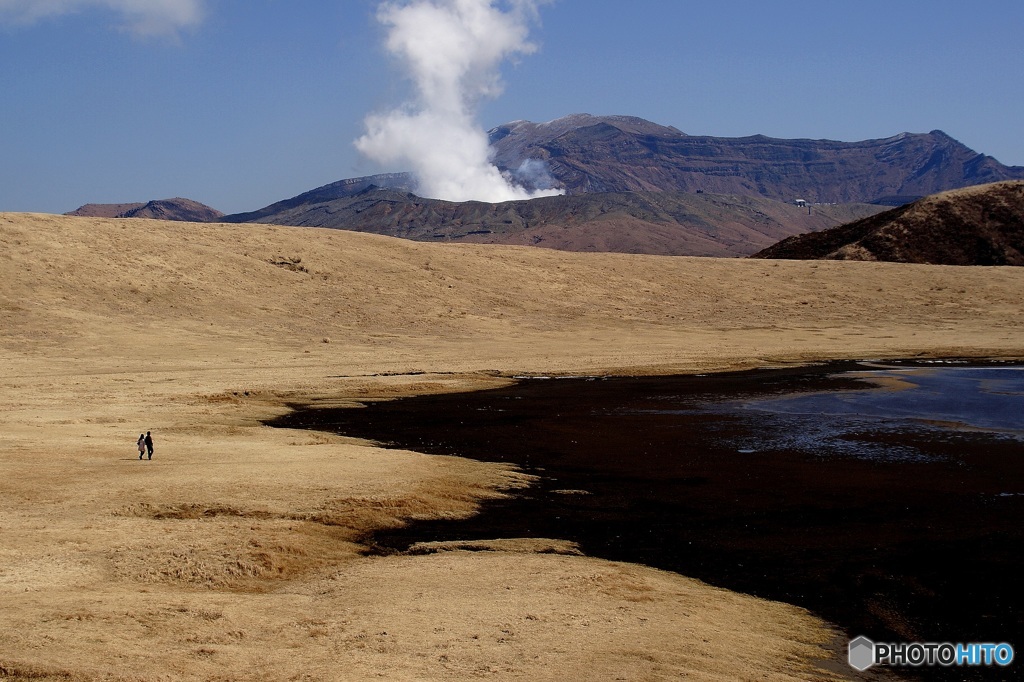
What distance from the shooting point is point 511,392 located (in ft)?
95.7

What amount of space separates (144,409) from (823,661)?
65.8 feet

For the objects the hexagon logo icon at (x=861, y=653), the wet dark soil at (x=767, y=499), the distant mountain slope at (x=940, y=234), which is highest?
the distant mountain slope at (x=940, y=234)

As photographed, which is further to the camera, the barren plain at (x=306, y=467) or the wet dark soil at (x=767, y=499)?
the wet dark soil at (x=767, y=499)

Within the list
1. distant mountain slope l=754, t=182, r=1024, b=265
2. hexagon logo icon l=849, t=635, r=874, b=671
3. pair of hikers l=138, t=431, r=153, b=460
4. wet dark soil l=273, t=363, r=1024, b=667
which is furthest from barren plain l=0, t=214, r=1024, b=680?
distant mountain slope l=754, t=182, r=1024, b=265

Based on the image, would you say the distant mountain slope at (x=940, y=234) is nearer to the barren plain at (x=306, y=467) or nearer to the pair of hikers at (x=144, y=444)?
the barren plain at (x=306, y=467)

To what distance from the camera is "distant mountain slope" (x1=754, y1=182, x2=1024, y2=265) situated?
82.6 metres

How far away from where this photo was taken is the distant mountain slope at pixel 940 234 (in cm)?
8262

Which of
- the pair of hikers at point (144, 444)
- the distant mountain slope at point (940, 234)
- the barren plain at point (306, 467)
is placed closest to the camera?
the barren plain at point (306, 467)

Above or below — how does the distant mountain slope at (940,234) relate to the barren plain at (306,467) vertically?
above

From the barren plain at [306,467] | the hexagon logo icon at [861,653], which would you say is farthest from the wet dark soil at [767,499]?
the barren plain at [306,467]

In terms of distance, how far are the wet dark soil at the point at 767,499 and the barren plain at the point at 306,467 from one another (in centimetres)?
85

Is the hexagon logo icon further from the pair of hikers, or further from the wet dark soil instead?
the pair of hikers

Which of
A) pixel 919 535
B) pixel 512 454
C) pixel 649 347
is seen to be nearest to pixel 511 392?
pixel 512 454

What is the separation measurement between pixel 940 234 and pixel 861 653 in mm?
84970
